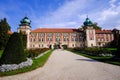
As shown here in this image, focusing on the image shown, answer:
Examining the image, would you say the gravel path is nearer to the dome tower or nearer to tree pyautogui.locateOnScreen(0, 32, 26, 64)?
tree pyautogui.locateOnScreen(0, 32, 26, 64)

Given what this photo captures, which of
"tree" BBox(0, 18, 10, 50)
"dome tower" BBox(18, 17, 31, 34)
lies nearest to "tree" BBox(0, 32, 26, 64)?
"tree" BBox(0, 18, 10, 50)

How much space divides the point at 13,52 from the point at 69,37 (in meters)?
60.7

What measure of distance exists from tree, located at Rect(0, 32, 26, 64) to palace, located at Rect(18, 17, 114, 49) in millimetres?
57766

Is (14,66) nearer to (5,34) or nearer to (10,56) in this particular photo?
(10,56)

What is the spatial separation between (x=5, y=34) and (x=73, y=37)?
1379 inches

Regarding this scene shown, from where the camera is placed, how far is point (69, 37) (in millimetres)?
69938

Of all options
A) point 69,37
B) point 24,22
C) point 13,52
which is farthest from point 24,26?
point 13,52

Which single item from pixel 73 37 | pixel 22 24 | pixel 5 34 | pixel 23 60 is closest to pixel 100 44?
pixel 73 37

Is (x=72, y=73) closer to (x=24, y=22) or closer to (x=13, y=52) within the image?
(x=13, y=52)

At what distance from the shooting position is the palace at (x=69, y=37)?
67.5 meters

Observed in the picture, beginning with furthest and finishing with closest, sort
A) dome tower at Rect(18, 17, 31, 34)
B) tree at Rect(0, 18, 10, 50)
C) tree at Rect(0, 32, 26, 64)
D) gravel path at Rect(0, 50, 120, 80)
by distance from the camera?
1. dome tower at Rect(18, 17, 31, 34)
2. tree at Rect(0, 18, 10, 50)
3. tree at Rect(0, 32, 26, 64)
4. gravel path at Rect(0, 50, 120, 80)

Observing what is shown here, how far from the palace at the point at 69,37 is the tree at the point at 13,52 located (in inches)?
2274

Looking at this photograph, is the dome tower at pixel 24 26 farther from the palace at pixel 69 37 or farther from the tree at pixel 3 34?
the tree at pixel 3 34

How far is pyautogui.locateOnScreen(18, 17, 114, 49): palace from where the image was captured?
2657 inches
